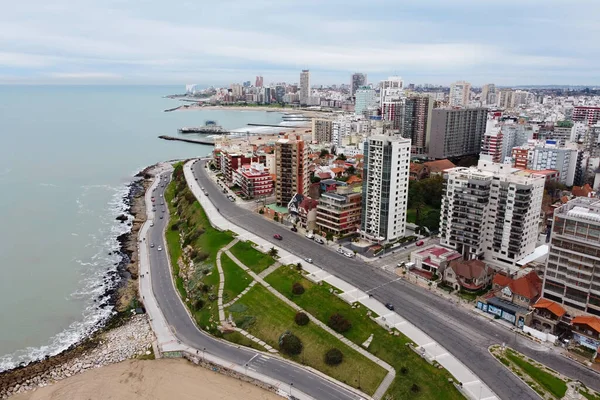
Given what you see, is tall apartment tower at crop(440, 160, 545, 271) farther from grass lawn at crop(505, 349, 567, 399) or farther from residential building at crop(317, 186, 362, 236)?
grass lawn at crop(505, 349, 567, 399)

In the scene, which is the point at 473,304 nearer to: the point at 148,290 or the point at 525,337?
the point at 525,337

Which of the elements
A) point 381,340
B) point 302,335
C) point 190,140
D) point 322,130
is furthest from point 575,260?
point 190,140

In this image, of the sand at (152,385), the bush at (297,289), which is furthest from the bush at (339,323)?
the sand at (152,385)

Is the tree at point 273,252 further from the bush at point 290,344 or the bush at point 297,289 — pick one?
the bush at point 290,344

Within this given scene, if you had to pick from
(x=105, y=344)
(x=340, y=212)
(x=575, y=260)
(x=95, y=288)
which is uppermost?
(x=575, y=260)

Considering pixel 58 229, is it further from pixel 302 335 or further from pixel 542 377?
pixel 542 377

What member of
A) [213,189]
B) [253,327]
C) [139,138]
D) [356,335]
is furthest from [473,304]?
[139,138]
